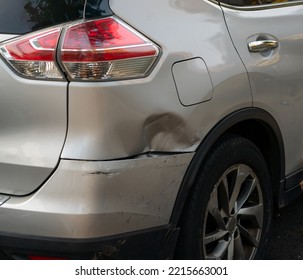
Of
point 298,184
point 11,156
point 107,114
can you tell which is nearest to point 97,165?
point 107,114

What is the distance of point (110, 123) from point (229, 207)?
0.95 metres

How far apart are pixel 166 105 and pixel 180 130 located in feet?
0.47

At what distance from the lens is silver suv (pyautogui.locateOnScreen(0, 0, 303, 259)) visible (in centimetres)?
191

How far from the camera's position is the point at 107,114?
1.90 m

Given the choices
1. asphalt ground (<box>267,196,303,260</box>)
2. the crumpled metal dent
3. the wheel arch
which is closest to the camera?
the crumpled metal dent

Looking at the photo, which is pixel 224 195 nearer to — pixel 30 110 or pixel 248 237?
pixel 248 237

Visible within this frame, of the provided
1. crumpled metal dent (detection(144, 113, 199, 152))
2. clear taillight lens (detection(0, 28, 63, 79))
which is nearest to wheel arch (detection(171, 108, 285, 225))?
crumpled metal dent (detection(144, 113, 199, 152))

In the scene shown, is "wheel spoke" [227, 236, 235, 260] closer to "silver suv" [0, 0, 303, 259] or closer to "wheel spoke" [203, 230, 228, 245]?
"wheel spoke" [203, 230, 228, 245]

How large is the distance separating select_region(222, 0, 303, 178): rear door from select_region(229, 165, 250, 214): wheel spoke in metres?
0.34

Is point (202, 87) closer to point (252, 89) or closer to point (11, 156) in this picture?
point (252, 89)

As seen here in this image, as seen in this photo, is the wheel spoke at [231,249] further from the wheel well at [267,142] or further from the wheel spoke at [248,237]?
the wheel well at [267,142]

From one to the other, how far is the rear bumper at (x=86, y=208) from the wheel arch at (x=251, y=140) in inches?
6.7

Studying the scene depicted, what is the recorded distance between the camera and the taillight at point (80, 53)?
191 centimetres

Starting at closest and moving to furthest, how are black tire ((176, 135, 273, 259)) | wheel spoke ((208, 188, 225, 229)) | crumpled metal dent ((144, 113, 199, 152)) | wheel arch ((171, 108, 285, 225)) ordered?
crumpled metal dent ((144, 113, 199, 152)) → wheel arch ((171, 108, 285, 225)) → black tire ((176, 135, 273, 259)) → wheel spoke ((208, 188, 225, 229))
